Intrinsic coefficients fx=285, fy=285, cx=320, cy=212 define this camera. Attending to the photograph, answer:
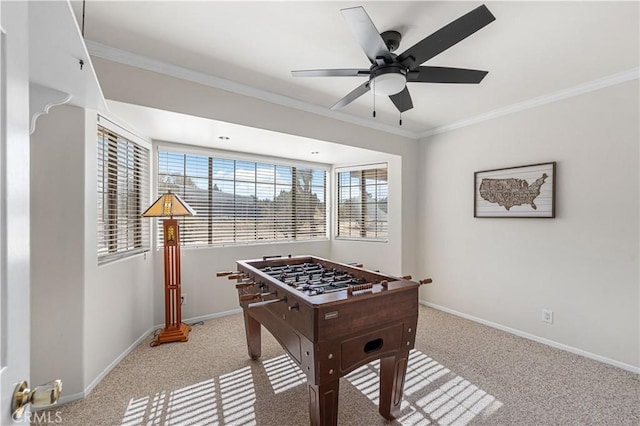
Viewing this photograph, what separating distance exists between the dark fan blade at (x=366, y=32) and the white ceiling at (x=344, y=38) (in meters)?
0.30

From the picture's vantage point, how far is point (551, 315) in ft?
9.48

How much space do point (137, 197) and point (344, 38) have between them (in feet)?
8.44

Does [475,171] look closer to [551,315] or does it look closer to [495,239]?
[495,239]

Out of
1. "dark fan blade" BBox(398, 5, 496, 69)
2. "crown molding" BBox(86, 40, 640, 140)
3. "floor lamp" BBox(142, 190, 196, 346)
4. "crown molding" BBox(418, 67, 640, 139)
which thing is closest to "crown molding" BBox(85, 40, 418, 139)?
"crown molding" BBox(86, 40, 640, 140)

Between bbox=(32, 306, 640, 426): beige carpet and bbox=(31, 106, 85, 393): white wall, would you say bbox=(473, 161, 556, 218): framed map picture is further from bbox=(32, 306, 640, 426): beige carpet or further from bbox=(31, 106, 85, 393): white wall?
bbox=(31, 106, 85, 393): white wall

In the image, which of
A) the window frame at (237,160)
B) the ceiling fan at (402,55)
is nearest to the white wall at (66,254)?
the window frame at (237,160)

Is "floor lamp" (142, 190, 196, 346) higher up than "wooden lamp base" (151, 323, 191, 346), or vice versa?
"floor lamp" (142, 190, 196, 346)

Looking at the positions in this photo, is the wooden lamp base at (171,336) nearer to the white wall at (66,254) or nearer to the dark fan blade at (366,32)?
the white wall at (66,254)

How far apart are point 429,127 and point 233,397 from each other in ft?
12.5

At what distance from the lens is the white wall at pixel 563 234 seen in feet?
8.11

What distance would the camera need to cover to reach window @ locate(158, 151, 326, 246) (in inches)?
138

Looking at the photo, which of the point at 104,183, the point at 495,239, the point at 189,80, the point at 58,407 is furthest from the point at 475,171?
the point at 58,407

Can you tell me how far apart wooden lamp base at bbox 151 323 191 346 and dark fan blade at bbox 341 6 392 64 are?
119 inches

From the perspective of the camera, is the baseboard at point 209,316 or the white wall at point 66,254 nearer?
the white wall at point 66,254
